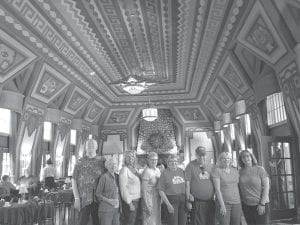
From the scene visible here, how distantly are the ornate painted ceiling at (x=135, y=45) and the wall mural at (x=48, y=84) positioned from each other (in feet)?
0.13

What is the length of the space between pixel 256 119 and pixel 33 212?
6.18 meters

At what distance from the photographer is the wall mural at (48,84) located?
8.98 metres

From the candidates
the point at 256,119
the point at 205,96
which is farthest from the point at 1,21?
the point at 205,96

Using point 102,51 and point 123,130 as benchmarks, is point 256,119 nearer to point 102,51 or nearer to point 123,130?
point 102,51

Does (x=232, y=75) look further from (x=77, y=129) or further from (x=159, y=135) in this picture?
(x=159, y=135)

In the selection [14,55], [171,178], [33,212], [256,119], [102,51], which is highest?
[102,51]

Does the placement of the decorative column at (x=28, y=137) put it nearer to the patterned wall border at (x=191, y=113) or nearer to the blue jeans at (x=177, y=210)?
the blue jeans at (x=177, y=210)

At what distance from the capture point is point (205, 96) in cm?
1348

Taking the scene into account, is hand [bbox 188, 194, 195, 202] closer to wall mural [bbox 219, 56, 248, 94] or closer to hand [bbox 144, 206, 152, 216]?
hand [bbox 144, 206, 152, 216]

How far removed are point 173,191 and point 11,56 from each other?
17.7 feet

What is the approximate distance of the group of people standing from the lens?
11.5ft

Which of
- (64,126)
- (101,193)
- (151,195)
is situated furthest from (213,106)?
(101,193)

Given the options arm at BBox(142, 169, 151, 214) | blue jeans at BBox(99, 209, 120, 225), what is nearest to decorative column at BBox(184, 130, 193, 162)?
arm at BBox(142, 169, 151, 214)

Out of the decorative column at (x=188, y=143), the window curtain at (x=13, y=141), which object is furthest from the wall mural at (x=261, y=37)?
the decorative column at (x=188, y=143)
